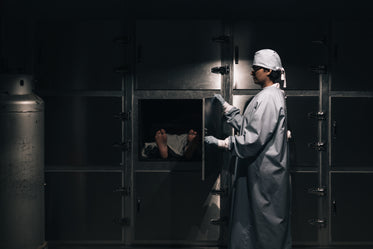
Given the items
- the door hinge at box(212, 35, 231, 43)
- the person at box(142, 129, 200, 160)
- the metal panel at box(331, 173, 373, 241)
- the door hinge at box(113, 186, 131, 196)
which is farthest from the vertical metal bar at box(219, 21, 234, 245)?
the metal panel at box(331, 173, 373, 241)

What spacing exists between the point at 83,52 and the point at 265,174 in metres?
1.73

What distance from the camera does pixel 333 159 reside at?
11.9 feet

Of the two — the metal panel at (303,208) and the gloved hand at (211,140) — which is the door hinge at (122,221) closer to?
the gloved hand at (211,140)

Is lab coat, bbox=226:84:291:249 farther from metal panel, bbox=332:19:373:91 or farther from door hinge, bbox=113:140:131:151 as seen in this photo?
door hinge, bbox=113:140:131:151

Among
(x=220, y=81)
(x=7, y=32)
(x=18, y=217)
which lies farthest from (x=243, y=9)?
(x=18, y=217)

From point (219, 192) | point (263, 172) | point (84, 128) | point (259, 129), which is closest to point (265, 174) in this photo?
point (263, 172)

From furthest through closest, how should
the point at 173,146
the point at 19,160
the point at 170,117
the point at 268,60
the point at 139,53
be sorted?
the point at 170,117
the point at 173,146
the point at 139,53
the point at 19,160
the point at 268,60

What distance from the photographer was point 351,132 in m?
3.61

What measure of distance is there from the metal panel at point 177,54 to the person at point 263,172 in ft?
2.09

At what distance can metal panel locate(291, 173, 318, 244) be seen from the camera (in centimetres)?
362

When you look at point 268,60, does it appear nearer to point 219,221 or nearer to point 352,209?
point 219,221

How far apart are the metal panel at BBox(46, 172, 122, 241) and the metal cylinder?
1.08ft

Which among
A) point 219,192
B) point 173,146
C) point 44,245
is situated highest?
point 173,146

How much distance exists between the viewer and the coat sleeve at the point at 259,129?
2895 millimetres
